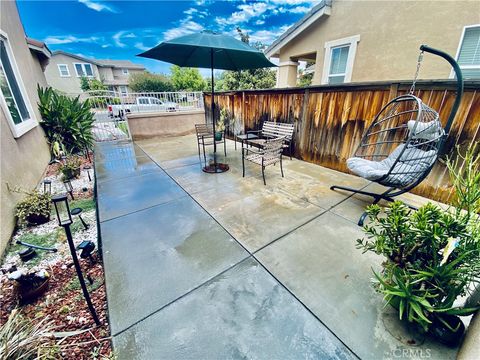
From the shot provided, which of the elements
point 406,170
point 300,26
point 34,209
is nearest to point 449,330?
point 406,170

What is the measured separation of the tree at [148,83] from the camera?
81.7 ft

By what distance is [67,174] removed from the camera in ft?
12.3

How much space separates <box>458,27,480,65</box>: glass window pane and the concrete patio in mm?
3276

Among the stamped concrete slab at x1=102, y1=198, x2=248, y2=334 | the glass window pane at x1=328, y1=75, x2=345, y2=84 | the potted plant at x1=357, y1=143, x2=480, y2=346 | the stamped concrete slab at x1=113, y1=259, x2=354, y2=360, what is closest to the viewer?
the potted plant at x1=357, y1=143, x2=480, y2=346

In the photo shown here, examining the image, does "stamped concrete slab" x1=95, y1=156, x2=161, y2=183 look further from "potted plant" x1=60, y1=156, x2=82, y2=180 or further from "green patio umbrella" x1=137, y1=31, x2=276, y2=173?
"green patio umbrella" x1=137, y1=31, x2=276, y2=173

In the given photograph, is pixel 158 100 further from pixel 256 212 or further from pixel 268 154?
pixel 256 212

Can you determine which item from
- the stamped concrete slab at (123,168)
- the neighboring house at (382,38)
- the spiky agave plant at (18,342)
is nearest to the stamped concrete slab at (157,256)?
the spiky agave plant at (18,342)

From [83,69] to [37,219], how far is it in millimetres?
31249

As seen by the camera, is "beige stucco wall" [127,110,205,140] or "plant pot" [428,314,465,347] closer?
"plant pot" [428,314,465,347]

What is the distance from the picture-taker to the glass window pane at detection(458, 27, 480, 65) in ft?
12.3

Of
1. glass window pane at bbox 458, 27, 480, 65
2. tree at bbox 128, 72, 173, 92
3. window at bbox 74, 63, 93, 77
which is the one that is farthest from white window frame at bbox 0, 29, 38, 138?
window at bbox 74, 63, 93, 77

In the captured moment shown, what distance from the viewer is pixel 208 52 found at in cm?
383

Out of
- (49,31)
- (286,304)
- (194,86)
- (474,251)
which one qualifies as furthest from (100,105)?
(49,31)

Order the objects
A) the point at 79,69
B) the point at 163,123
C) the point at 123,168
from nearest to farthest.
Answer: the point at 123,168, the point at 163,123, the point at 79,69
